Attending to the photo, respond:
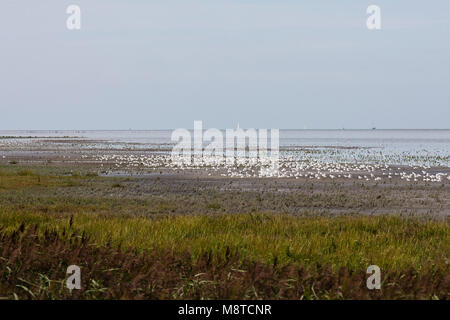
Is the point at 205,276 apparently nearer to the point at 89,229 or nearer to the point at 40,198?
the point at 89,229

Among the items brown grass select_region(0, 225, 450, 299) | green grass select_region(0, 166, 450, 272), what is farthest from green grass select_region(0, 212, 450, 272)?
brown grass select_region(0, 225, 450, 299)

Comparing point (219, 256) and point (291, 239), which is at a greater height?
point (219, 256)

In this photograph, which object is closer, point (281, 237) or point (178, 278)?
point (178, 278)

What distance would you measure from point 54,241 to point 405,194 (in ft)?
73.9

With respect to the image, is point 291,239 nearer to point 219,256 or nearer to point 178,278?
point 219,256

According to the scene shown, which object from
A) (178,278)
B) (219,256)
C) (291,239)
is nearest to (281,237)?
(291,239)

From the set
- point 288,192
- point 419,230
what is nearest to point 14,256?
point 419,230

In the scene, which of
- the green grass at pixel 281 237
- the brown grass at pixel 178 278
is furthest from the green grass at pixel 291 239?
the brown grass at pixel 178 278

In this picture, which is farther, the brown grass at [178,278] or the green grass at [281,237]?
the green grass at [281,237]

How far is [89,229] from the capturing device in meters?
10.1

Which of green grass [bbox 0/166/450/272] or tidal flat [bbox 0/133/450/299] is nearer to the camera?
tidal flat [bbox 0/133/450/299]

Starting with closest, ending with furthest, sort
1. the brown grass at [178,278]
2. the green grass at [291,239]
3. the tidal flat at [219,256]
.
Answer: the brown grass at [178,278] → the tidal flat at [219,256] → the green grass at [291,239]

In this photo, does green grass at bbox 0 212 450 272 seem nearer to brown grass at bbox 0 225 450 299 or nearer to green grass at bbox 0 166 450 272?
green grass at bbox 0 166 450 272

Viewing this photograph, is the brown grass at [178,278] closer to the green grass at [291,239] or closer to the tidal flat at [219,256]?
the tidal flat at [219,256]
